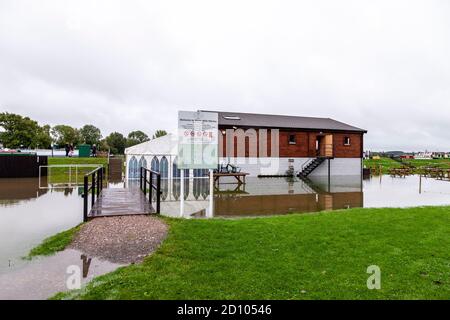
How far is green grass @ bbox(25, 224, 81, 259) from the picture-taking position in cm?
556

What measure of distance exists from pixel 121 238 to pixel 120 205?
308 cm

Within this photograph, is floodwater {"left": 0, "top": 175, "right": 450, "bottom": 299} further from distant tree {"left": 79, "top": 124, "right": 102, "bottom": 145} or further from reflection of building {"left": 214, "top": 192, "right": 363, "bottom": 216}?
distant tree {"left": 79, "top": 124, "right": 102, "bottom": 145}

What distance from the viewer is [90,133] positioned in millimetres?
110312

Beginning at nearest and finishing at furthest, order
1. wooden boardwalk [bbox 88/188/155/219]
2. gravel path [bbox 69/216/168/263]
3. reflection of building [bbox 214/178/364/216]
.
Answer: gravel path [bbox 69/216/168/263], wooden boardwalk [bbox 88/188/155/219], reflection of building [bbox 214/178/364/216]

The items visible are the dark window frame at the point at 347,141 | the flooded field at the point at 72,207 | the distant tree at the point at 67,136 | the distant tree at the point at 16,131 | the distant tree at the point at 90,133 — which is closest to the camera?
the flooded field at the point at 72,207

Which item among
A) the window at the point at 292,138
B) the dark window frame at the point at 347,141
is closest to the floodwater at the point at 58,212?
the window at the point at 292,138

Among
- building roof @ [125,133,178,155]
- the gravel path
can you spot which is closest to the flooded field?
the gravel path

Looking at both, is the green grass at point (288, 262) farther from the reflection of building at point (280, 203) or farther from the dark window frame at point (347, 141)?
the dark window frame at point (347, 141)

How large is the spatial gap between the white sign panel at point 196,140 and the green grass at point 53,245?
12.5ft

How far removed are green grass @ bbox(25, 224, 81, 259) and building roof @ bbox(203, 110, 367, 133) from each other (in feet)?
61.3

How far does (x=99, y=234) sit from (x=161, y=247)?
1701 millimetres

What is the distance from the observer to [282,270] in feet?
15.0

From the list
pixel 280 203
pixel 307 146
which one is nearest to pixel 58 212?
pixel 280 203

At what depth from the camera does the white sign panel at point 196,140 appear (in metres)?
9.33
